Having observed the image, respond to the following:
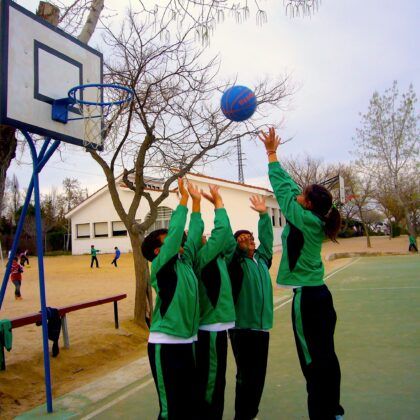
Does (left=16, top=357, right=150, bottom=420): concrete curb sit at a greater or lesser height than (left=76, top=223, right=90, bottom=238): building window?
lesser

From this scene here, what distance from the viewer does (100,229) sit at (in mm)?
38562

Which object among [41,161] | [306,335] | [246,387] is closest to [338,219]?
[306,335]

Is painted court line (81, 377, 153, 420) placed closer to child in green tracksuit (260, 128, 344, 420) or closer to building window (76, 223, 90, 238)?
child in green tracksuit (260, 128, 344, 420)

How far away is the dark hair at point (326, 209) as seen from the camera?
355 cm

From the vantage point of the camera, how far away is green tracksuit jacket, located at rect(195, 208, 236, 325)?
358cm

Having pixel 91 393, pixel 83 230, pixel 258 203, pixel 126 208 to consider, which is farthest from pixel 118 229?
pixel 258 203

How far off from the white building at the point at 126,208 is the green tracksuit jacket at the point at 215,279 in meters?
27.1

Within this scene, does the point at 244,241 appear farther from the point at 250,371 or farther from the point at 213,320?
the point at 250,371

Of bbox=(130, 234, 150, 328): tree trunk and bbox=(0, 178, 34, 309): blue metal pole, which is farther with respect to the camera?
bbox=(130, 234, 150, 328): tree trunk

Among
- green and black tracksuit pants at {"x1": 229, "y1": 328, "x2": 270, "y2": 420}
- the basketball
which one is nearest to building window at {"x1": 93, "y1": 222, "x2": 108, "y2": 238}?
the basketball

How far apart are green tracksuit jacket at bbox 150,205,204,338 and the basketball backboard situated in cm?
222

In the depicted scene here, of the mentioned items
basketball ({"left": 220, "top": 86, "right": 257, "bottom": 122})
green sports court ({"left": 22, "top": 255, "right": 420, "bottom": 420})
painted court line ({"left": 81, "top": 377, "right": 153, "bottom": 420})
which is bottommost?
painted court line ({"left": 81, "top": 377, "right": 153, "bottom": 420})

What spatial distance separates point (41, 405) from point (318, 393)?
11.2 ft

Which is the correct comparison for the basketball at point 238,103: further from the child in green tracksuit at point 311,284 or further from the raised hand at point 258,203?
the child in green tracksuit at point 311,284
